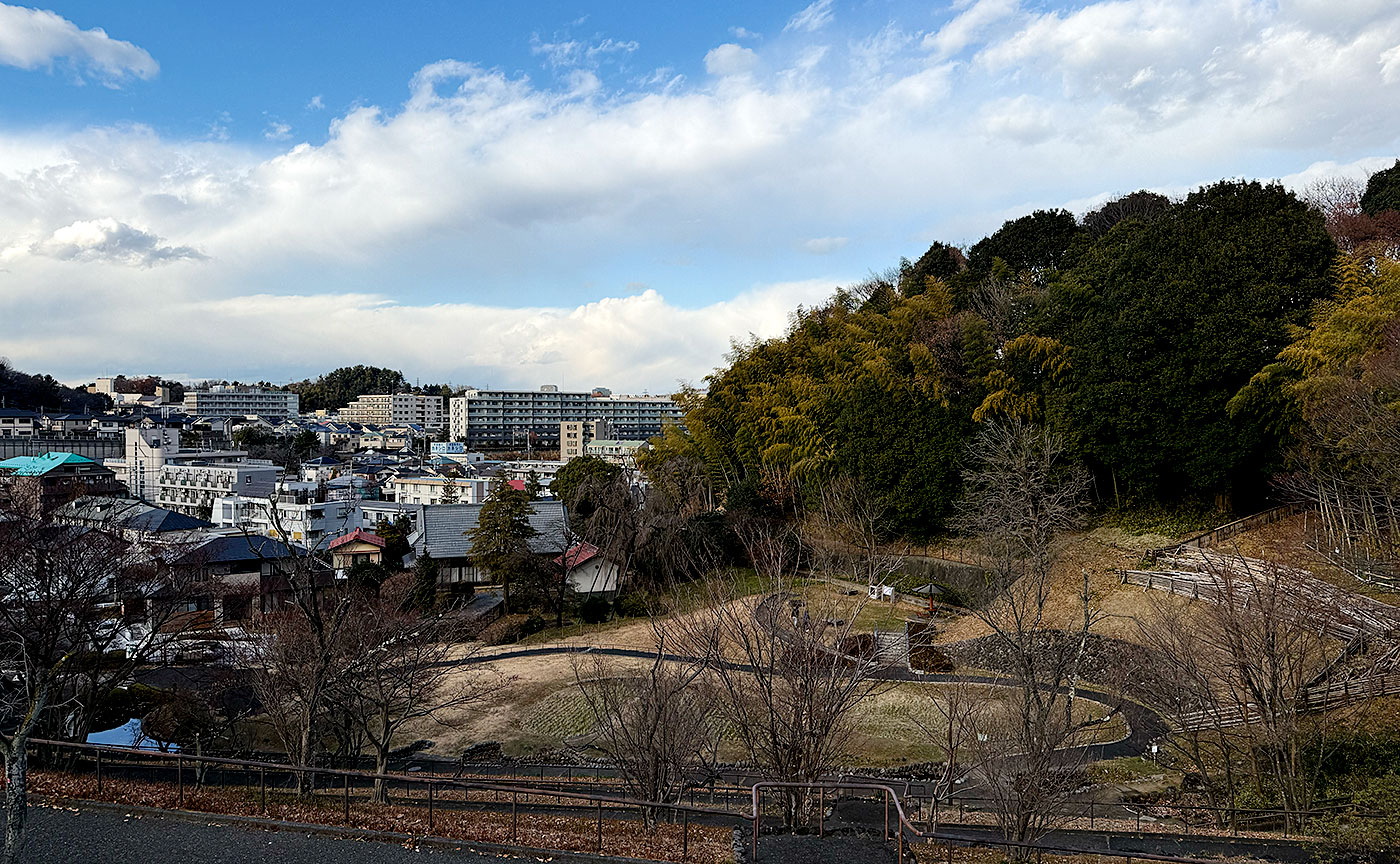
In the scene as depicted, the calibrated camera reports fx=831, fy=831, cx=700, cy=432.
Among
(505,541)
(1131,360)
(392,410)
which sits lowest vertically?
(505,541)

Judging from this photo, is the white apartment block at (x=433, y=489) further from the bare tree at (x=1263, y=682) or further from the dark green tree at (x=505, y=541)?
the bare tree at (x=1263, y=682)

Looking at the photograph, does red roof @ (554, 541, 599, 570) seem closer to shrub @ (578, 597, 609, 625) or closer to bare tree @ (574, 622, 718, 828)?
shrub @ (578, 597, 609, 625)

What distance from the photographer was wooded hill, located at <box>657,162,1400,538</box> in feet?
62.6

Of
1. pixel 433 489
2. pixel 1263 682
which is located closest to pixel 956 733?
pixel 1263 682

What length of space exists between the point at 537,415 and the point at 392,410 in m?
22.8

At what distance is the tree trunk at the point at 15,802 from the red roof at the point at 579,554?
21203mm

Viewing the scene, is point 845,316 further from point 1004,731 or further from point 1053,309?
point 1004,731

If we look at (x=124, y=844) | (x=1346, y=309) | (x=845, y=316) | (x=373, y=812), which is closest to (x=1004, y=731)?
(x=373, y=812)

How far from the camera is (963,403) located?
81.3 ft

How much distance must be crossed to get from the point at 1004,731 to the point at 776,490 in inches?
789

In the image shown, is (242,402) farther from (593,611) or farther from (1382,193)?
(1382,193)

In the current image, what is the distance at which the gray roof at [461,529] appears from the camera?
28.7 meters

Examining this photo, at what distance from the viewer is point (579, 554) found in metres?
28.7

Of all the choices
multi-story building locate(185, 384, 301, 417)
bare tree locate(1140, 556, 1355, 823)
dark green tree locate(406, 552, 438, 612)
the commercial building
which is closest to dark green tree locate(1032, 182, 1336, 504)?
bare tree locate(1140, 556, 1355, 823)
